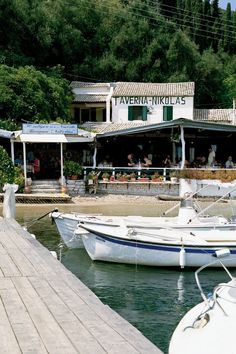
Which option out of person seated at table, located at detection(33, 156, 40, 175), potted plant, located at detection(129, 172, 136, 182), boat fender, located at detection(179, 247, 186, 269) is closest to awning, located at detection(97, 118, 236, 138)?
potted plant, located at detection(129, 172, 136, 182)

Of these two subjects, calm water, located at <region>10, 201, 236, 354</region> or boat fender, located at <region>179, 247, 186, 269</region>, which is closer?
calm water, located at <region>10, 201, 236, 354</region>

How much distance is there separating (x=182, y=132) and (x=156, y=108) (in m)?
10.2

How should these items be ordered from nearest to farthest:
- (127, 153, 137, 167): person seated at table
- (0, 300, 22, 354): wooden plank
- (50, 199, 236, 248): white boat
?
(0, 300, 22, 354): wooden plank, (50, 199, 236, 248): white boat, (127, 153, 137, 167): person seated at table

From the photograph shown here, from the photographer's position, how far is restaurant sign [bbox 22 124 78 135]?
1184 inches

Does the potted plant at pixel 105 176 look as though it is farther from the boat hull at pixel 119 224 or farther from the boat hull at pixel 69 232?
the boat hull at pixel 69 232

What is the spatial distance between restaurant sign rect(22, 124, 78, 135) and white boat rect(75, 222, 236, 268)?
15.2 meters

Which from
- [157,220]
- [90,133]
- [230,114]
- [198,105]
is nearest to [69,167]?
[90,133]

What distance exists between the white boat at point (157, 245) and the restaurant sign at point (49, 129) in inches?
597

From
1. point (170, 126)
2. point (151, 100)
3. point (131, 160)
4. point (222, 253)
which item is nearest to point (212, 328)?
point (222, 253)

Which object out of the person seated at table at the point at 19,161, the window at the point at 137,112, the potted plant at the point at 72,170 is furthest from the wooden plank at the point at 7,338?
the window at the point at 137,112

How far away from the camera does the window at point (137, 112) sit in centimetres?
4098

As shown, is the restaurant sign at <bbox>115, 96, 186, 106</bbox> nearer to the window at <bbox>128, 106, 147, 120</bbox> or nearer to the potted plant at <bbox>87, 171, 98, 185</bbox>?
the window at <bbox>128, 106, 147, 120</bbox>

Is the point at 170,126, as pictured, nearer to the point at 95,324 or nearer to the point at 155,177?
the point at 155,177

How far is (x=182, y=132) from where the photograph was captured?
3128 centimetres
